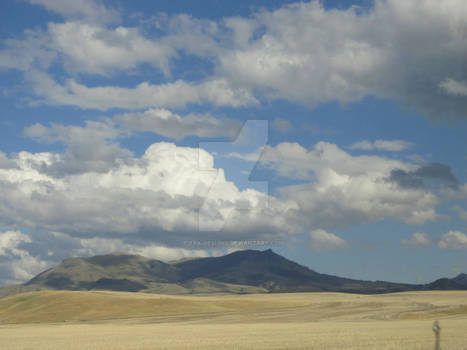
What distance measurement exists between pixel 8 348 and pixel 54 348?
290 inches

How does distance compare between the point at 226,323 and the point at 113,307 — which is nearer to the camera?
the point at 226,323

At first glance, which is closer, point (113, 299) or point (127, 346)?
point (127, 346)

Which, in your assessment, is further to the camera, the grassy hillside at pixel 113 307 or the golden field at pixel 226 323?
the grassy hillside at pixel 113 307

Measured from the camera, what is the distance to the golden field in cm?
4691

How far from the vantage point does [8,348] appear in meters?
52.3

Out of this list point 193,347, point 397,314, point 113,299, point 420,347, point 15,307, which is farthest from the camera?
point 15,307

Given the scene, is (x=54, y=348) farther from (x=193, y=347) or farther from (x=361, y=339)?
(x=361, y=339)

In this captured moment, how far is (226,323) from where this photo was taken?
299ft

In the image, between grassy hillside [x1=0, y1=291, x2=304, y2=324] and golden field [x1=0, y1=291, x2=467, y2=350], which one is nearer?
golden field [x1=0, y1=291, x2=467, y2=350]

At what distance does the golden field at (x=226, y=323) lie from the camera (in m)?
46.9

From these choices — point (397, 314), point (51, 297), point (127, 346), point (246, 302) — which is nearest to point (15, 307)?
point (51, 297)

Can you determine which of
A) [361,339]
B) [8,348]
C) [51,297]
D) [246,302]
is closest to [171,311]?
[246,302]

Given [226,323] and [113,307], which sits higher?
[226,323]

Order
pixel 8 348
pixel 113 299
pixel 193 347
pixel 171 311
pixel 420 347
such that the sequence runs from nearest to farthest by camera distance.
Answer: pixel 420 347
pixel 193 347
pixel 8 348
pixel 171 311
pixel 113 299
